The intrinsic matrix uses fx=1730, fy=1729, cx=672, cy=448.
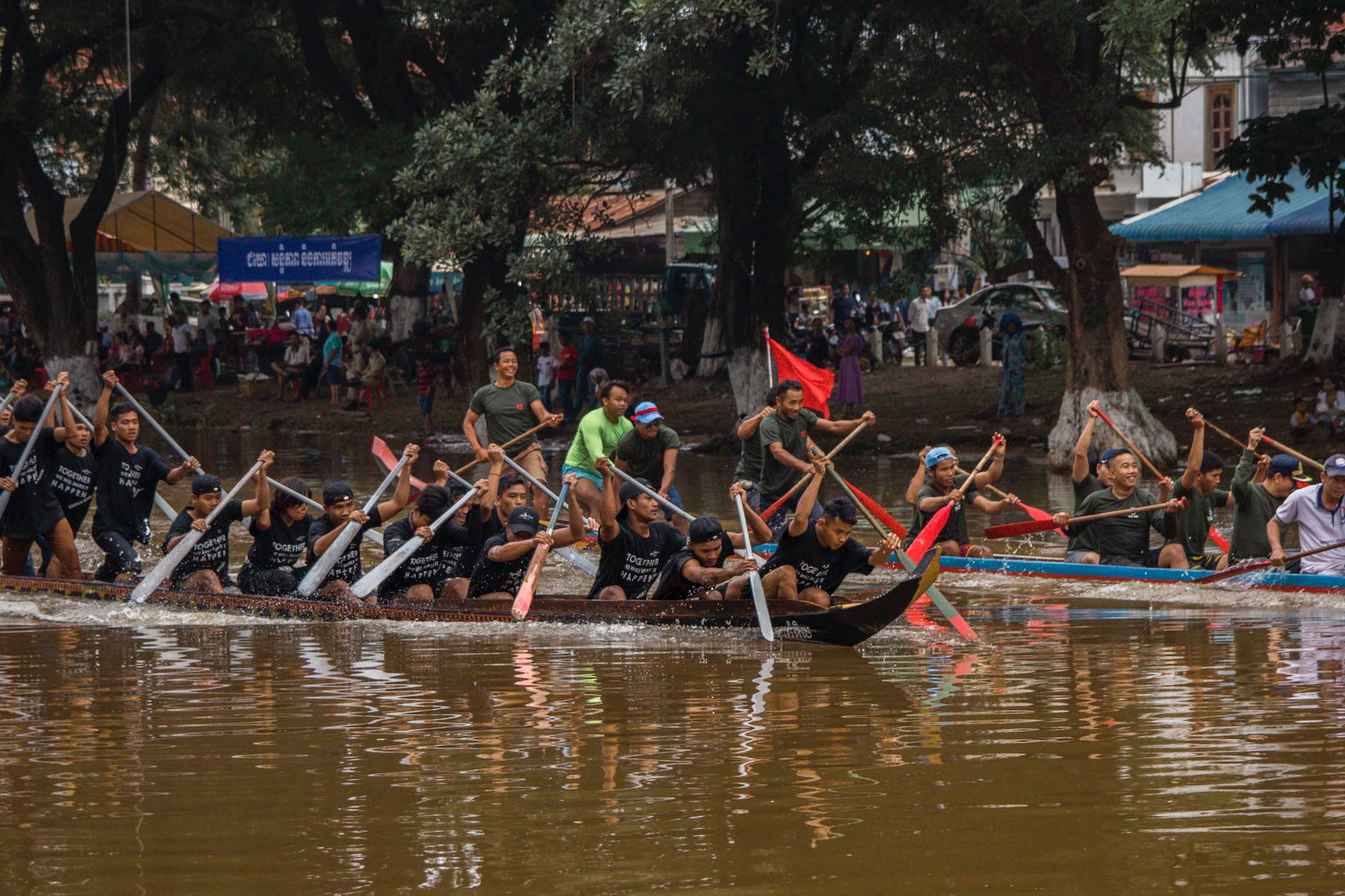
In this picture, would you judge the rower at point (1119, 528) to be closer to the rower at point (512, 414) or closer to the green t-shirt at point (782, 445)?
the green t-shirt at point (782, 445)

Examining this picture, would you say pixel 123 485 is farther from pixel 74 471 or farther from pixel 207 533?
pixel 207 533

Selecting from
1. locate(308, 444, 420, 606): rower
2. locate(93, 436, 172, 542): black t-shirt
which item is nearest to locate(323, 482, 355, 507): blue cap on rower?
locate(308, 444, 420, 606): rower

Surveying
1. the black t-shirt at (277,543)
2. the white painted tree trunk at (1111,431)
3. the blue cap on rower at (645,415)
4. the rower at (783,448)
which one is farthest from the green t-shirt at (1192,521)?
the white painted tree trunk at (1111,431)

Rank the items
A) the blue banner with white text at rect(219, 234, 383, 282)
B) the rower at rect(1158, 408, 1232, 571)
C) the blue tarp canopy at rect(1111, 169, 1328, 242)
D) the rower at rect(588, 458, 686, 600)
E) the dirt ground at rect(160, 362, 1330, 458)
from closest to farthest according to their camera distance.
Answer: the rower at rect(588, 458, 686, 600) < the rower at rect(1158, 408, 1232, 571) < the dirt ground at rect(160, 362, 1330, 458) < the blue banner with white text at rect(219, 234, 383, 282) < the blue tarp canopy at rect(1111, 169, 1328, 242)

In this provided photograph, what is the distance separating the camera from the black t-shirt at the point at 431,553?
11.4 metres

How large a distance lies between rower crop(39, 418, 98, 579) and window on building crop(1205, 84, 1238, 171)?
32.1m

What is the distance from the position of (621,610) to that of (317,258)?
712 inches

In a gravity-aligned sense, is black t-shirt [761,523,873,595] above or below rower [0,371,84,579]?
below

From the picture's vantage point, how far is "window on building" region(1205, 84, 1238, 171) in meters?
39.2

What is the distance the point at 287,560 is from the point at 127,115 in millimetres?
18006

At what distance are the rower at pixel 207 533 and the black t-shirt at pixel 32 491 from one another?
3.38 feet

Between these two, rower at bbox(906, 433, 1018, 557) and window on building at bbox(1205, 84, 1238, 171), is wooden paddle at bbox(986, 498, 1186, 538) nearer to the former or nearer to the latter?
rower at bbox(906, 433, 1018, 557)

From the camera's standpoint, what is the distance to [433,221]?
20.2m

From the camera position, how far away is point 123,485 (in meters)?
12.1
